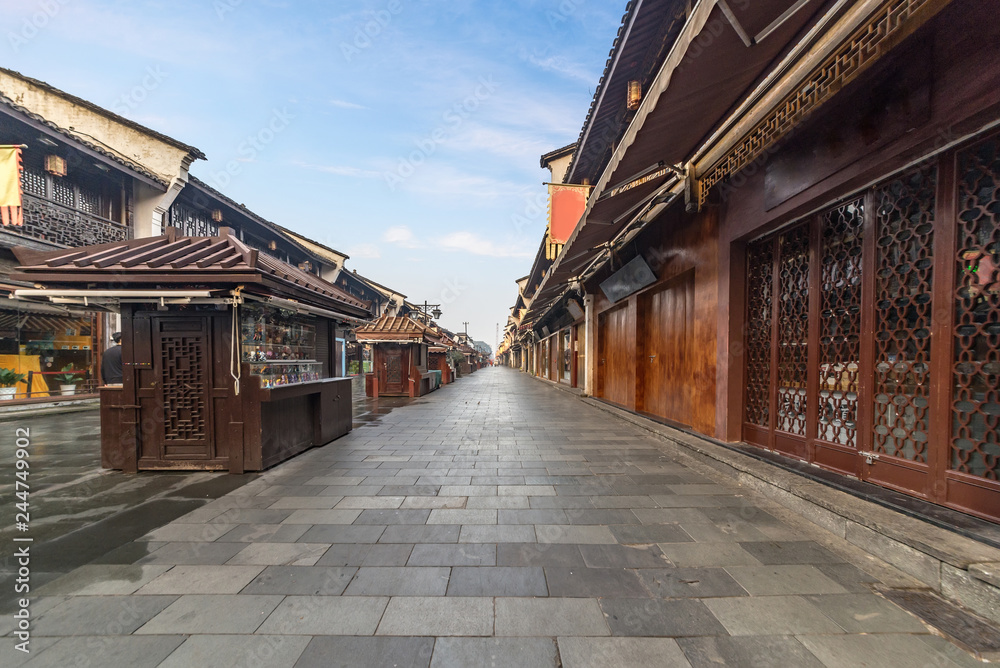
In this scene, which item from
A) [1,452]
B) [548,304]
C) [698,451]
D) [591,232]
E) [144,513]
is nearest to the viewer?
[144,513]

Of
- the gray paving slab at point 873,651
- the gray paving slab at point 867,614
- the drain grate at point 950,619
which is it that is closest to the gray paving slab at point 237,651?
the gray paving slab at point 873,651

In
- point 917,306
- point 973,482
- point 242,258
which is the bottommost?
point 973,482

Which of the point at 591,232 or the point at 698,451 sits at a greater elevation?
the point at 591,232

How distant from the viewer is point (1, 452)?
18.4 ft

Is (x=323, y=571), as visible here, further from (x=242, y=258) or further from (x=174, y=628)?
(x=242, y=258)

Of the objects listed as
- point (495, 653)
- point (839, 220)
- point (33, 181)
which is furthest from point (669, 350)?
point (33, 181)

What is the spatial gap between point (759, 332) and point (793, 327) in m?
0.52

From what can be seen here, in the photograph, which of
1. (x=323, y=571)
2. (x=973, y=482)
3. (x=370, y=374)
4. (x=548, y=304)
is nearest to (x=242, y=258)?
(x=323, y=571)

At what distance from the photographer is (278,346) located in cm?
526

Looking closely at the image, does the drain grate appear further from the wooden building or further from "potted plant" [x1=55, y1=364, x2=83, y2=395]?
"potted plant" [x1=55, y1=364, x2=83, y2=395]

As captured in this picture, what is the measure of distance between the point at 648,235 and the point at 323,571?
776 cm

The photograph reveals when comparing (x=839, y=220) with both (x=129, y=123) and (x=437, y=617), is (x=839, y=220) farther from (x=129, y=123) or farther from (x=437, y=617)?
(x=129, y=123)

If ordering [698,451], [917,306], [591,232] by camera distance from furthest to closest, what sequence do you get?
1. [591,232]
2. [698,451]
3. [917,306]

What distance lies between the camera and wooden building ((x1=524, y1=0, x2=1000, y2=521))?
271cm
